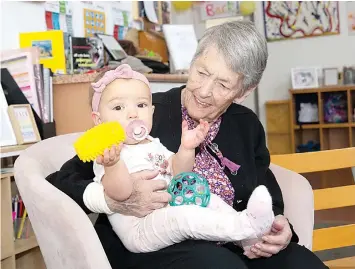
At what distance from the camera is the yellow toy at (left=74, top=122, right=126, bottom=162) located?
1053 millimetres

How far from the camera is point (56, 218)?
1.15 m

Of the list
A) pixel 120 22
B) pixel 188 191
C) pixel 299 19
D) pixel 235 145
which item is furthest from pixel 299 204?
pixel 299 19

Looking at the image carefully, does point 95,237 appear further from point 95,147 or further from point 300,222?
point 300,222

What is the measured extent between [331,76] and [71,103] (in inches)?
131

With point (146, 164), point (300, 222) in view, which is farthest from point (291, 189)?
point (146, 164)

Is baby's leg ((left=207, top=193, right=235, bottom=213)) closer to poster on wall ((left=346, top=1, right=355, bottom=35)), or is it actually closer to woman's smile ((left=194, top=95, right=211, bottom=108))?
woman's smile ((left=194, top=95, right=211, bottom=108))

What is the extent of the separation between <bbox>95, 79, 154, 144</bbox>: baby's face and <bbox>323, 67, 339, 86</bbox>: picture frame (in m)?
4.07

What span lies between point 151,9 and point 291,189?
2.49 meters

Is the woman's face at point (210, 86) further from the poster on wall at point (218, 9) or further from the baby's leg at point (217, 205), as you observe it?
the poster on wall at point (218, 9)

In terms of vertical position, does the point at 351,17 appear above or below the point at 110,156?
above

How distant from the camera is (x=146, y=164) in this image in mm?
1236

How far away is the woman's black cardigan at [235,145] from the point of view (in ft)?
4.57

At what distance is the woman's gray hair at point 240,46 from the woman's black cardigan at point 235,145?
126mm

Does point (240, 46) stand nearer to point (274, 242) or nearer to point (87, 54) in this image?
point (274, 242)
